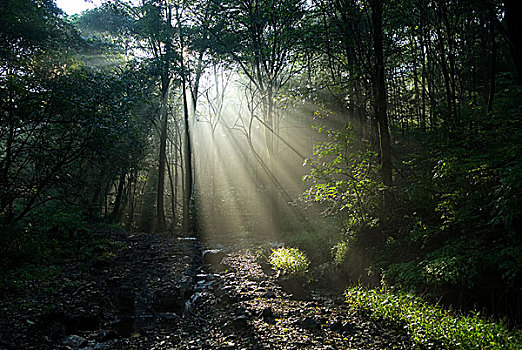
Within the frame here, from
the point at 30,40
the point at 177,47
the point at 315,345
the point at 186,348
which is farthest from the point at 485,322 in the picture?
the point at 177,47

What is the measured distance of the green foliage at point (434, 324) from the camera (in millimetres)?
3730

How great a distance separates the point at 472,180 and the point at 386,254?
2.38 metres

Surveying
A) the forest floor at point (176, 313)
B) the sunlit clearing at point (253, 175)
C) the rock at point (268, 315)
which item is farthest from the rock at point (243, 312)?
the sunlit clearing at point (253, 175)

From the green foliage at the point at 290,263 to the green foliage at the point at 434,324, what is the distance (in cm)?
230

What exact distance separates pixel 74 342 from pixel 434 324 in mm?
5363

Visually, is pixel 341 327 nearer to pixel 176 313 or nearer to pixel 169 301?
pixel 176 313

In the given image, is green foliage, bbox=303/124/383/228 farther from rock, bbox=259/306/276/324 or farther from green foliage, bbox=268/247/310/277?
rock, bbox=259/306/276/324

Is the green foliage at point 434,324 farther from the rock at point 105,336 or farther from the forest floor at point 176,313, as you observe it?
the rock at point 105,336

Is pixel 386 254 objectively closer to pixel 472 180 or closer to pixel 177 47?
pixel 472 180

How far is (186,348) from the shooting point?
15.6 feet

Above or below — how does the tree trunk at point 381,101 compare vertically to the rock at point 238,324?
above

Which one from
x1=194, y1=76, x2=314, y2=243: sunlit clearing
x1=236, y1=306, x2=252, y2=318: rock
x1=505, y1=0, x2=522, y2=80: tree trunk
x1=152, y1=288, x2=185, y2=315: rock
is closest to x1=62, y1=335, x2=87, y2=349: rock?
x1=152, y1=288, x2=185, y2=315: rock

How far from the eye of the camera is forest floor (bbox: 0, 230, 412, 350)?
4.75 m

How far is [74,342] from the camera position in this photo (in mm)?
4895
